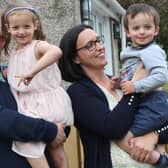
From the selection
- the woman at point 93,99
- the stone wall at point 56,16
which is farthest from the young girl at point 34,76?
the stone wall at point 56,16

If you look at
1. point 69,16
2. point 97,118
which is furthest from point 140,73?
point 69,16

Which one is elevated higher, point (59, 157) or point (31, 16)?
point (31, 16)

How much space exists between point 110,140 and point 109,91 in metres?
0.28

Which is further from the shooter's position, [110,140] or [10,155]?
[110,140]

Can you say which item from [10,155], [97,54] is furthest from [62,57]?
[10,155]

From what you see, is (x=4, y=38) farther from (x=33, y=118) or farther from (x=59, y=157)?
(x=59, y=157)

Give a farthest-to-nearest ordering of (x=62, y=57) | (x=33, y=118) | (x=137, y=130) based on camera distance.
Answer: (x=62, y=57) → (x=137, y=130) → (x=33, y=118)

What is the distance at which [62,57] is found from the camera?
10.0 feet

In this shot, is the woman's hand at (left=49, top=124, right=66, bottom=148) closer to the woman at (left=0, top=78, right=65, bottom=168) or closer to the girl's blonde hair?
the woman at (left=0, top=78, right=65, bottom=168)

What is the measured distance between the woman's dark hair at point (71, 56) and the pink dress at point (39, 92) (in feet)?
0.36

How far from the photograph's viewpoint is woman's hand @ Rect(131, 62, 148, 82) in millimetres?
2873

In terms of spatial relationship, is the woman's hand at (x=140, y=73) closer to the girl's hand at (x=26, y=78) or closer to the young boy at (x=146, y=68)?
the young boy at (x=146, y=68)

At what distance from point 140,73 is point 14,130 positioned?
2.44ft

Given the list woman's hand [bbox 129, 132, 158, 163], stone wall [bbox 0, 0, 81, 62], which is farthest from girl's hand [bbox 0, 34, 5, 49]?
stone wall [bbox 0, 0, 81, 62]
